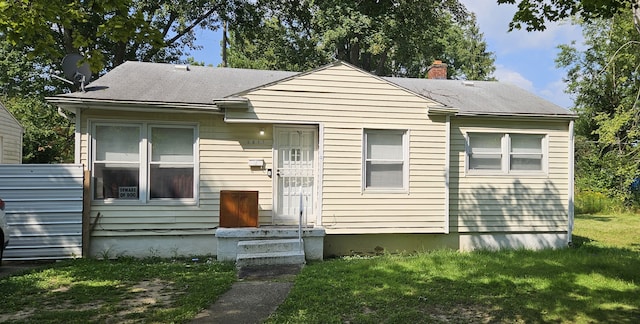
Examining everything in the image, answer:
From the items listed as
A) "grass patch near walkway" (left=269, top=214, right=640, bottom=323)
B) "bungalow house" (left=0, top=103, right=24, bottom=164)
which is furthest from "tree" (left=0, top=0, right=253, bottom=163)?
"grass patch near walkway" (left=269, top=214, right=640, bottom=323)

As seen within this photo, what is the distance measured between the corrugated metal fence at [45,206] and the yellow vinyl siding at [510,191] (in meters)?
7.88

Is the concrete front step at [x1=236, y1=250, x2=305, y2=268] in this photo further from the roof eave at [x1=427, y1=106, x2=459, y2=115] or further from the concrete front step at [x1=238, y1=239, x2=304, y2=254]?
the roof eave at [x1=427, y1=106, x2=459, y2=115]

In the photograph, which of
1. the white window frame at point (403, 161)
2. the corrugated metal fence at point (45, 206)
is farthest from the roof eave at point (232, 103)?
the corrugated metal fence at point (45, 206)

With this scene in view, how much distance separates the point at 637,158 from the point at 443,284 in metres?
12.7

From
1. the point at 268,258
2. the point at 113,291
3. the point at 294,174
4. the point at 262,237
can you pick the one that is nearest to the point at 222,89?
the point at 294,174

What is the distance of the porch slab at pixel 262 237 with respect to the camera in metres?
7.71


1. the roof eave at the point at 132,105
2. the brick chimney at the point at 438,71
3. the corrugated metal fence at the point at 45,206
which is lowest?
the corrugated metal fence at the point at 45,206

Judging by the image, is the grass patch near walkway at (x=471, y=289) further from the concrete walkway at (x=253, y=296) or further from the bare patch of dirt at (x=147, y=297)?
the bare patch of dirt at (x=147, y=297)

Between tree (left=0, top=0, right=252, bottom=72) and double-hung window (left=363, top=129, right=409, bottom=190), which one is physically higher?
tree (left=0, top=0, right=252, bottom=72)

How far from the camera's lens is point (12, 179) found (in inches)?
307

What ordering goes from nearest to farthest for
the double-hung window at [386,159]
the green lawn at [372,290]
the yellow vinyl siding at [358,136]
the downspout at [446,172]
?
the green lawn at [372,290] < the yellow vinyl siding at [358,136] < the double-hung window at [386,159] < the downspout at [446,172]

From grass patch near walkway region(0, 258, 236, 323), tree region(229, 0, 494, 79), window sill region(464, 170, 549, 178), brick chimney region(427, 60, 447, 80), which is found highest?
tree region(229, 0, 494, 79)

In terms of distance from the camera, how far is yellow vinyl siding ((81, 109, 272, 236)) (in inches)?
318

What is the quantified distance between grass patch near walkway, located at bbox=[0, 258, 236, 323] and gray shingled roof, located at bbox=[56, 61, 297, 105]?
3239 millimetres
